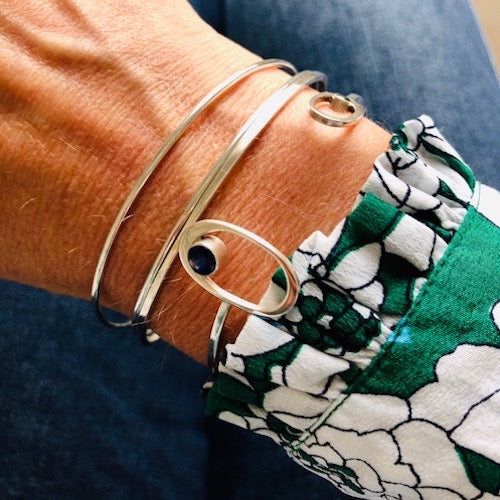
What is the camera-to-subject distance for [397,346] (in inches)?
16.1

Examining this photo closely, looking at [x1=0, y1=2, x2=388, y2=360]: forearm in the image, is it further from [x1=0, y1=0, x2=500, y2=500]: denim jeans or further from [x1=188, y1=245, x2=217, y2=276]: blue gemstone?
[x1=0, y1=0, x2=500, y2=500]: denim jeans

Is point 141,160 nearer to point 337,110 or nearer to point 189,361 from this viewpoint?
point 337,110

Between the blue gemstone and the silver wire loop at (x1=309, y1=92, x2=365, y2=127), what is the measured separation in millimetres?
159

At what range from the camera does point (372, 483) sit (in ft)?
1.50

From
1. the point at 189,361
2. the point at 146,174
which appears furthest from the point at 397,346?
the point at 189,361

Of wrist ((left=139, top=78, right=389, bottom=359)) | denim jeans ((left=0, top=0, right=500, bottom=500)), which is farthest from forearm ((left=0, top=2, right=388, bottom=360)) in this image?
denim jeans ((left=0, top=0, right=500, bottom=500))

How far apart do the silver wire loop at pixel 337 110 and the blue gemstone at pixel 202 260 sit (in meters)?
0.16

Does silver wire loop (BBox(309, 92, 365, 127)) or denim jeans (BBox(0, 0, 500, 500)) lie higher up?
silver wire loop (BBox(309, 92, 365, 127))

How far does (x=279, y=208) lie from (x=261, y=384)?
0.45 ft

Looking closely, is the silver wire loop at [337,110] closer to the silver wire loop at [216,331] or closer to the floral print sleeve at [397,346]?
the floral print sleeve at [397,346]

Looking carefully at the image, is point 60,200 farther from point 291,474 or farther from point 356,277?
point 291,474

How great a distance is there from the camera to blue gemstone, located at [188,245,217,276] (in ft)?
1.35

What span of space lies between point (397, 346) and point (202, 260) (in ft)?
0.48

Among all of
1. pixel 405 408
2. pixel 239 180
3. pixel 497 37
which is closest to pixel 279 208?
pixel 239 180
